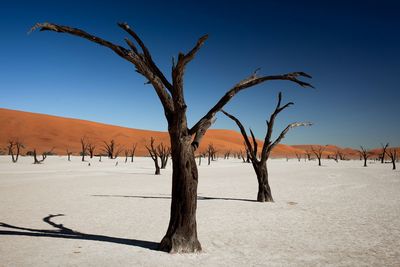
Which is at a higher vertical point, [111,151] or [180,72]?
[180,72]

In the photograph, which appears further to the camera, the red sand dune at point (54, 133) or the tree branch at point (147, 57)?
the red sand dune at point (54, 133)

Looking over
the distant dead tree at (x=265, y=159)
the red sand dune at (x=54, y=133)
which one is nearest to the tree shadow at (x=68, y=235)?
the distant dead tree at (x=265, y=159)

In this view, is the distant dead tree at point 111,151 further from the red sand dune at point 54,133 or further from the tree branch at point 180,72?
the tree branch at point 180,72

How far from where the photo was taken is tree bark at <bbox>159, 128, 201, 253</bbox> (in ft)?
18.5

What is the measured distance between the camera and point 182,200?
5699mm

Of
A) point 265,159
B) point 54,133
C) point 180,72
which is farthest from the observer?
point 54,133

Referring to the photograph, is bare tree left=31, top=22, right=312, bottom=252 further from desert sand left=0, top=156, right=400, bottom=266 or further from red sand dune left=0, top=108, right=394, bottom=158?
red sand dune left=0, top=108, right=394, bottom=158

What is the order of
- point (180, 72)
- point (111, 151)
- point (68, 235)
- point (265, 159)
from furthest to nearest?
1. point (111, 151)
2. point (265, 159)
3. point (68, 235)
4. point (180, 72)

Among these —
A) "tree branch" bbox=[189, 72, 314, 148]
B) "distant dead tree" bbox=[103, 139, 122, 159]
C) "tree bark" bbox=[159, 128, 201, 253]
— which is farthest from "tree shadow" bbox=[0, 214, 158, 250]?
"distant dead tree" bbox=[103, 139, 122, 159]

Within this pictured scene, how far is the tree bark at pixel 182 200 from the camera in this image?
5.65 metres

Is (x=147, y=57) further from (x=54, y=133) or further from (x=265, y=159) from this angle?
(x=54, y=133)

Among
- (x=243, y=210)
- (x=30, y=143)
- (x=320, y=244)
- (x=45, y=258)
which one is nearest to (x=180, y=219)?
(x=45, y=258)

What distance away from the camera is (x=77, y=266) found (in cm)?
486

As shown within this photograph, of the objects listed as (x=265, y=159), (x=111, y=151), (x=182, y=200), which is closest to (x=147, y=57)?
(x=182, y=200)
